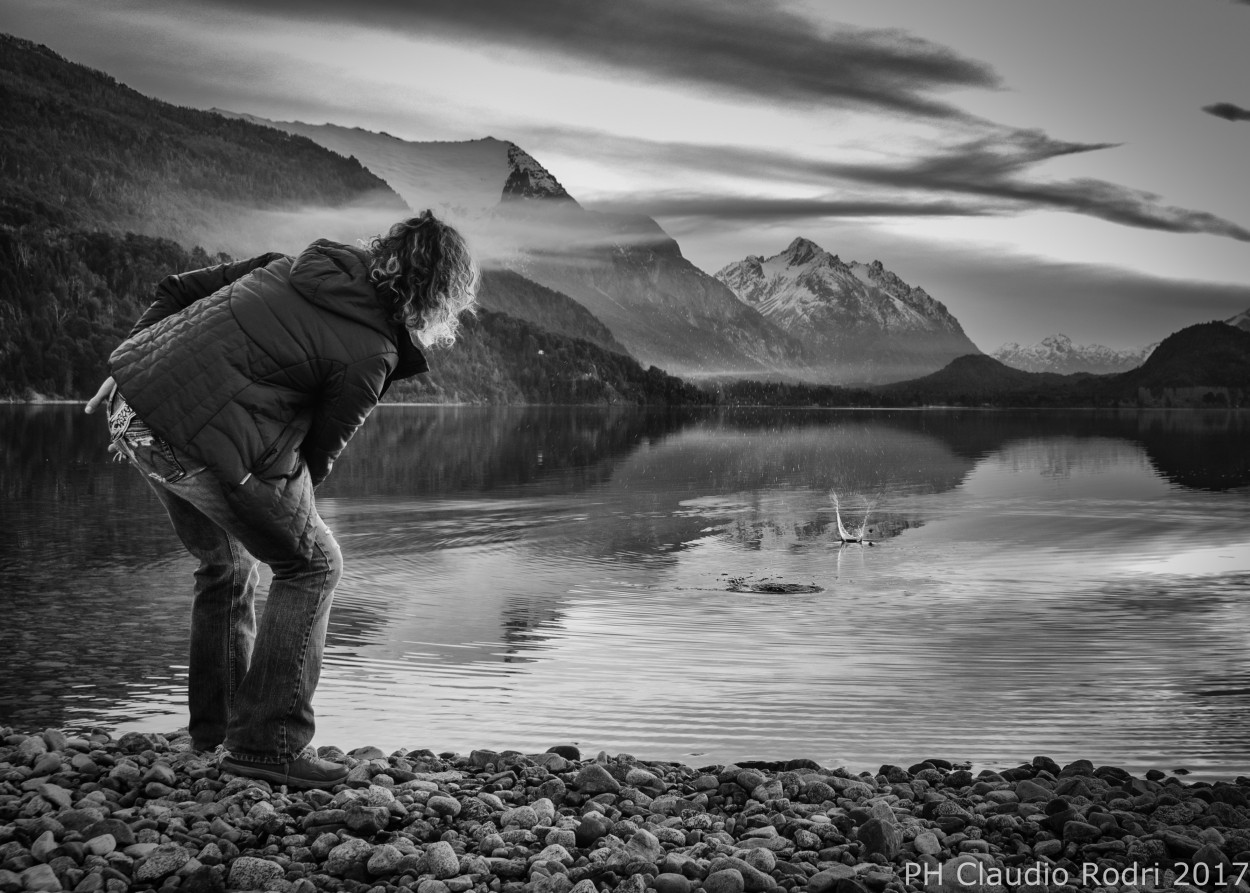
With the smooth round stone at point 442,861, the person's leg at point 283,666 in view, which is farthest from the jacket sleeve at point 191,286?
the smooth round stone at point 442,861

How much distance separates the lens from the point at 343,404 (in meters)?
6.12

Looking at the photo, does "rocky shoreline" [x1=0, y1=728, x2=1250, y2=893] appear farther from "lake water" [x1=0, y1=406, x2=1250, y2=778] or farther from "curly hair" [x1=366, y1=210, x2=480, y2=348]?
"curly hair" [x1=366, y1=210, x2=480, y2=348]

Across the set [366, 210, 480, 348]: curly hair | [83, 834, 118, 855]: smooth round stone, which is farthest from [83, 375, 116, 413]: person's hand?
[83, 834, 118, 855]: smooth round stone

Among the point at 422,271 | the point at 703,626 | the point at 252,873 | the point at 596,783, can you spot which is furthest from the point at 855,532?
the point at 252,873

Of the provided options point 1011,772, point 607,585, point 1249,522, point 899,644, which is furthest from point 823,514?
point 1011,772

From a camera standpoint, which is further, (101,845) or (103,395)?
(103,395)

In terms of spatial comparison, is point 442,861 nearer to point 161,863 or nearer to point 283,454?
point 161,863

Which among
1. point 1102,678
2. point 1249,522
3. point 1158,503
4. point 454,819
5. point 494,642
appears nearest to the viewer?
point 454,819

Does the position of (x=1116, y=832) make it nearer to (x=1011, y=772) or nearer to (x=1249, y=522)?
(x=1011, y=772)

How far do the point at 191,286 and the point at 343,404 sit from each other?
1378 mm

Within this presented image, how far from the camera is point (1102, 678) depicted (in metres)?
12.0

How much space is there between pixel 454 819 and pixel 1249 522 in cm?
3212

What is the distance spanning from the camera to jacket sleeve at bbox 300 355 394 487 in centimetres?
607

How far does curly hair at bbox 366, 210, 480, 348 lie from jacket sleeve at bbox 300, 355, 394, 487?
31cm
